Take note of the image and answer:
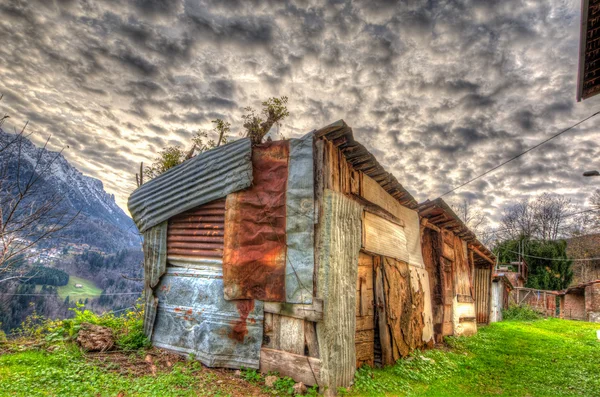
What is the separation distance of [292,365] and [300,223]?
2138 mm

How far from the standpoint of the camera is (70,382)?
4152 millimetres

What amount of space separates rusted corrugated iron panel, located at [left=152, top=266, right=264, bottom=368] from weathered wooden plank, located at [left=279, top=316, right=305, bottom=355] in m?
Answer: 0.38

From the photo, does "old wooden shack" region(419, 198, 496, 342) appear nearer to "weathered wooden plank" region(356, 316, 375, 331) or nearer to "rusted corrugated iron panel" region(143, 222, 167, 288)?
"weathered wooden plank" region(356, 316, 375, 331)

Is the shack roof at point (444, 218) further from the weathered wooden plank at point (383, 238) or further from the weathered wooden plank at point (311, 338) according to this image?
the weathered wooden plank at point (311, 338)

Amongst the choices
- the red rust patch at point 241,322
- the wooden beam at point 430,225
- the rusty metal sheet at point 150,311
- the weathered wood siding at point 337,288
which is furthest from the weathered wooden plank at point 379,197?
the rusty metal sheet at point 150,311

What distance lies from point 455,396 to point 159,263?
223 inches

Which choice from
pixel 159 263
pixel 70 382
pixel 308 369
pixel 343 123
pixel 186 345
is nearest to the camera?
pixel 70 382

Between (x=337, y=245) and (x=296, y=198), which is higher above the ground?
(x=296, y=198)

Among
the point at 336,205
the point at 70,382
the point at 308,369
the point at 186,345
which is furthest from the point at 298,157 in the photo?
the point at 70,382

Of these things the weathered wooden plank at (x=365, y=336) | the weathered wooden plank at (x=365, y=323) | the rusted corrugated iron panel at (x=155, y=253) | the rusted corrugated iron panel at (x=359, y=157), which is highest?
the rusted corrugated iron panel at (x=359, y=157)

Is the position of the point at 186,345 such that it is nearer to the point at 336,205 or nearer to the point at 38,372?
the point at 38,372

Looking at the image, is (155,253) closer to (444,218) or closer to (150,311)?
(150,311)

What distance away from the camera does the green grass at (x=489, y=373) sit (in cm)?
527

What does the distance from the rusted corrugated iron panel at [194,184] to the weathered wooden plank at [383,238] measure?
2.52 meters
